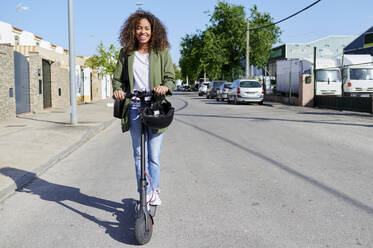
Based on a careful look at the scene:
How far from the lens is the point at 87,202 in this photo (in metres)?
4.82

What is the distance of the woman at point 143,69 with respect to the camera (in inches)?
150

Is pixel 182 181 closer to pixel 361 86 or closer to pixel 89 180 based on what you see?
pixel 89 180

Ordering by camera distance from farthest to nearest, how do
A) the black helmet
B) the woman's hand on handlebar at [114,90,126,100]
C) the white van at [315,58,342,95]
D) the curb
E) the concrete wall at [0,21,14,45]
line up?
the concrete wall at [0,21,14,45] → the white van at [315,58,342,95] → the curb → the woman's hand on handlebar at [114,90,126,100] → the black helmet

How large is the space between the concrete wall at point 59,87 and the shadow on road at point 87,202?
1716 centimetres

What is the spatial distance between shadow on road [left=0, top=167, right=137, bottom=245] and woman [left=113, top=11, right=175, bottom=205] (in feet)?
1.32

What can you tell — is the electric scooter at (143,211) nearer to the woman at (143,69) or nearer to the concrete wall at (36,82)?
the woman at (143,69)

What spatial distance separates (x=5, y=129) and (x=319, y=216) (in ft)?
32.2

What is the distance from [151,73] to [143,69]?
0.09 metres

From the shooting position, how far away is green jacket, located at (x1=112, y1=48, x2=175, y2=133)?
381 centimetres

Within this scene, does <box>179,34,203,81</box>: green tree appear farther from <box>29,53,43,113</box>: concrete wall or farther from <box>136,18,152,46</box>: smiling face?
<box>136,18,152,46</box>: smiling face

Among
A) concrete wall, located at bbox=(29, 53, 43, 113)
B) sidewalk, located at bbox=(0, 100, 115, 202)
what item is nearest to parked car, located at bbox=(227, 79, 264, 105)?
concrete wall, located at bbox=(29, 53, 43, 113)

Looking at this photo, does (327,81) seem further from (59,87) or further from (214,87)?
(214,87)

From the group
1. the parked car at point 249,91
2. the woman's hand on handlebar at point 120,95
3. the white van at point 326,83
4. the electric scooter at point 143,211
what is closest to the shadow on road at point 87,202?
the electric scooter at point 143,211

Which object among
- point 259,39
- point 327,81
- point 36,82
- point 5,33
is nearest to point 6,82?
point 36,82
